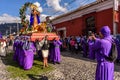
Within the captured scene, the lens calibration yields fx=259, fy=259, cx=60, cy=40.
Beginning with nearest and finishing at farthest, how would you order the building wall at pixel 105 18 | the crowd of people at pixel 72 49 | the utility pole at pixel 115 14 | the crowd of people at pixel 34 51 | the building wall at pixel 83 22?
the crowd of people at pixel 72 49
the crowd of people at pixel 34 51
the utility pole at pixel 115 14
the building wall at pixel 105 18
the building wall at pixel 83 22

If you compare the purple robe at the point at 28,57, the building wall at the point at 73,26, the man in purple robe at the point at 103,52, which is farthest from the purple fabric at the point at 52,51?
the building wall at the point at 73,26

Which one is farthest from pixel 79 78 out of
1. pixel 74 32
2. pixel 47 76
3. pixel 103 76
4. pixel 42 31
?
pixel 74 32

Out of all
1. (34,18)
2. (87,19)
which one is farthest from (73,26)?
(34,18)

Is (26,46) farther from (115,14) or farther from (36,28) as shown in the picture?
(115,14)

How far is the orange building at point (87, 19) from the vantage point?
20.3 metres

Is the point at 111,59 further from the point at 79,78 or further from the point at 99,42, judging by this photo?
the point at 79,78

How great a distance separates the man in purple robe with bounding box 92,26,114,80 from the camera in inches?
276

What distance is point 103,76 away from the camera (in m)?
7.25

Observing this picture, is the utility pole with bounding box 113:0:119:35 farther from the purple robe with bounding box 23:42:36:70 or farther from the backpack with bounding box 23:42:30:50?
the backpack with bounding box 23:42:30:50

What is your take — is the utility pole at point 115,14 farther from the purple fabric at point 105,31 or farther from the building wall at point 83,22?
the purple fabric at point 105,31

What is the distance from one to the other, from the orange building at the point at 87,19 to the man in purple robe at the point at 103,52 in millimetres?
12265

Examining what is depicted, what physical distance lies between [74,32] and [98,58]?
19.8 metres

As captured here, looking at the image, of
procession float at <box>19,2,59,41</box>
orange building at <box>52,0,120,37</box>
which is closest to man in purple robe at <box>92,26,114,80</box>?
procession float at <box>19,2,59,41</box>

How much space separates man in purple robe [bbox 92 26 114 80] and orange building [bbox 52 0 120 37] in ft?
40.2
